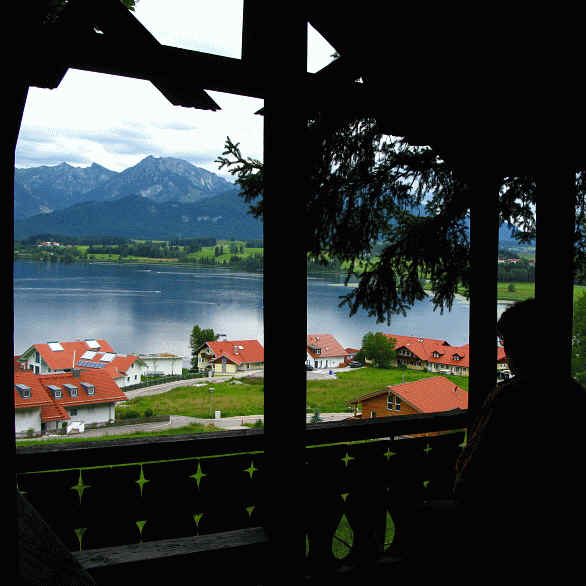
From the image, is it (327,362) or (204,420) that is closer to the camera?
(327,362)

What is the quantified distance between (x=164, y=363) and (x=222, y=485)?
18993 millimetres

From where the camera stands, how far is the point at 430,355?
12.5 metres

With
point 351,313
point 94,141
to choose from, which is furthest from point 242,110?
point 94,141

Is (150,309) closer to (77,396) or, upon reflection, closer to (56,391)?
(56,391)

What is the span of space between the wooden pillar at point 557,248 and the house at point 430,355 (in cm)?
979

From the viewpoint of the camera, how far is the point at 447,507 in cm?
145

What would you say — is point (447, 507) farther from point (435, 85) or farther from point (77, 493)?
point (435, 85)

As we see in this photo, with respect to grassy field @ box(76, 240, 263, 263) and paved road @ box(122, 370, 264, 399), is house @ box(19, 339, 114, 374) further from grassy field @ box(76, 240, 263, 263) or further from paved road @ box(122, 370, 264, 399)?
paved road @ box(122, 370, 264, 399)

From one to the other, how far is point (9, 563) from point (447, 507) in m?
1.19

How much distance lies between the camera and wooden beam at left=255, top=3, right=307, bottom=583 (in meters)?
1.64

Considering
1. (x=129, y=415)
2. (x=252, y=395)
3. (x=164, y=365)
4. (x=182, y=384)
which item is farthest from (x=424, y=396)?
(x=164, y=365)

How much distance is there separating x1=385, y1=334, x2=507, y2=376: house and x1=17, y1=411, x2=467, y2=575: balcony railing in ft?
31.9

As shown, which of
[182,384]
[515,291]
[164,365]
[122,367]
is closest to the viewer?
[515,291]

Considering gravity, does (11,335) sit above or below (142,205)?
below
